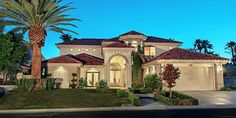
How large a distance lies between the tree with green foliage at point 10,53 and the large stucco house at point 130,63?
4220 millimetres

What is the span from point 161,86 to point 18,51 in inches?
813

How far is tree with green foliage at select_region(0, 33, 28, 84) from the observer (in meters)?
27.3

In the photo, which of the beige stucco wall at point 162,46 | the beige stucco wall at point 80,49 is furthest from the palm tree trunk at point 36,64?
the beige stucco wall at point 162,46

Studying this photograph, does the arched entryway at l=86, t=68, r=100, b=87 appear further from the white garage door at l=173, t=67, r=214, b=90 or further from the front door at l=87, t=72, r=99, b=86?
the white garage door at l=173, t=67, r=214, b=90

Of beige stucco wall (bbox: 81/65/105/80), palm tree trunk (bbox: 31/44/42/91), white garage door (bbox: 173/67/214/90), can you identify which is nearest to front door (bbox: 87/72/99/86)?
beige stucco wall (bbox: 81/65/105/80)

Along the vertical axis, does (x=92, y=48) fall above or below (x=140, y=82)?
above

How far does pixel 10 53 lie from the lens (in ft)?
92.7

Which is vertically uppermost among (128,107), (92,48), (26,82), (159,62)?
(92,48)

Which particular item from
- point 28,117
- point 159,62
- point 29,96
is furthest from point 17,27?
point 159,62

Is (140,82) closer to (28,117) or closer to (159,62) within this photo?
(159,62)

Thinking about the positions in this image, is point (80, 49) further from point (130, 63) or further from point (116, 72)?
point (130, 63)

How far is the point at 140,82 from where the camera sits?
30.0m

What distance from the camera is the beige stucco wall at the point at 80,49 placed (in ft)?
Answer: 125

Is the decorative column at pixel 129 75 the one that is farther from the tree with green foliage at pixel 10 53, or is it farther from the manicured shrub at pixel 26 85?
the tree with green foliage at pixel 10 53
